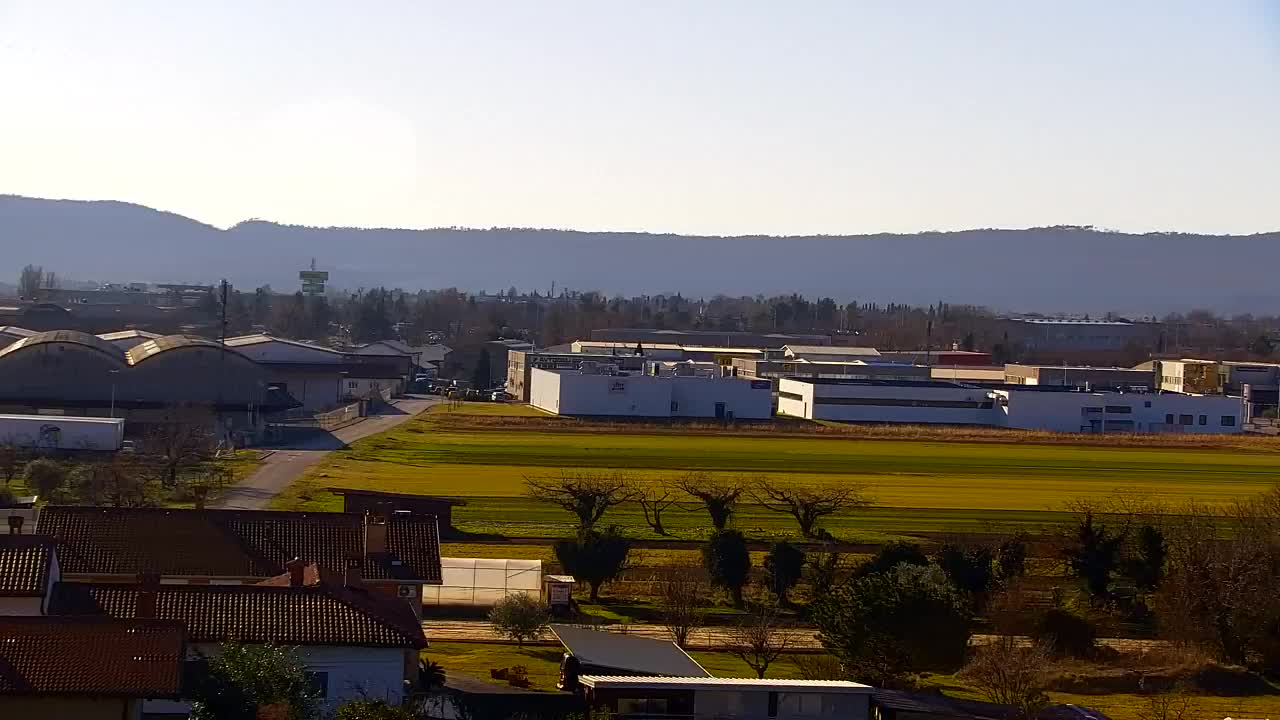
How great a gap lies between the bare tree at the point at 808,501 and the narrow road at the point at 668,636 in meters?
7.73

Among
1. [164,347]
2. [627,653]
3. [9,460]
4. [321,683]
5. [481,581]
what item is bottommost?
[481,581]

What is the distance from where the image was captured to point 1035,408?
222 ft

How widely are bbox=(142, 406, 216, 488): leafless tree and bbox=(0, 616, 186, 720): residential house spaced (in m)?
20.7

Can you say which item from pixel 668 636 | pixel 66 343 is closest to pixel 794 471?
pixel 668 636

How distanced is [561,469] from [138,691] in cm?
2933

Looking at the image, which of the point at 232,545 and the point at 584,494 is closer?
the point at 232,545

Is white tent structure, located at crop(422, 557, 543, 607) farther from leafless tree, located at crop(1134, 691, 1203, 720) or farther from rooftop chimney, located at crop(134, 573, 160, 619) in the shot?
leafless tree, located at crop(1134, 691, 1203, 720)

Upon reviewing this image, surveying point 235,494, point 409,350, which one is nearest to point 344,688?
point 235,494

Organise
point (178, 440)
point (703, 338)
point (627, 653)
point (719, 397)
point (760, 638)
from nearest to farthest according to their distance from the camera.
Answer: point (627, 653), point (760, 638), point (178, 440), point (719, 397), point (703, 338)

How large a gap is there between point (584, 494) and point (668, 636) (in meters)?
9.33

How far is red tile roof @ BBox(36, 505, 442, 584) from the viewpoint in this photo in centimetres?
2125

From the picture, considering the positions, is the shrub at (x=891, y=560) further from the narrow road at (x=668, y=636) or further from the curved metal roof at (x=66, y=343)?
the curved metal roof at (x=66, y=343)

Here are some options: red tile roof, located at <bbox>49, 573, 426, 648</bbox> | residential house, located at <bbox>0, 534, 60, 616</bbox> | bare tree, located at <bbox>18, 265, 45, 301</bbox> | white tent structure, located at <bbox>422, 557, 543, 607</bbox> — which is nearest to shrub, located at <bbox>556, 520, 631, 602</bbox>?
white tent structure, located at <bbox>422, 557, 543, 607</bbox>

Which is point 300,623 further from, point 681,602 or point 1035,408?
point 1035,408
